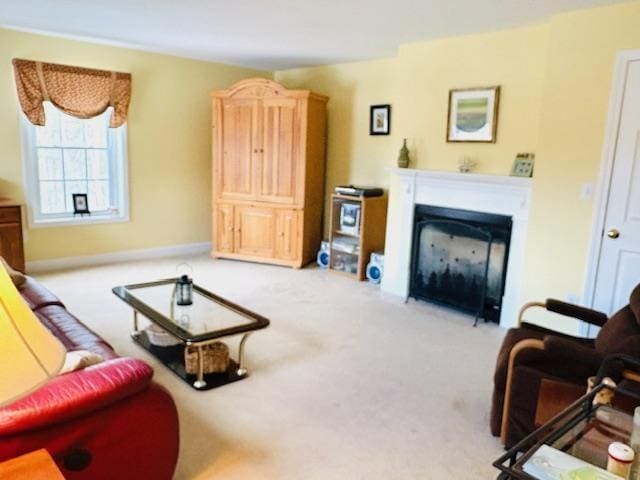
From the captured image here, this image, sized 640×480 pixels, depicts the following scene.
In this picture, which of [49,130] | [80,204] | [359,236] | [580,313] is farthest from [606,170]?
[49,130]

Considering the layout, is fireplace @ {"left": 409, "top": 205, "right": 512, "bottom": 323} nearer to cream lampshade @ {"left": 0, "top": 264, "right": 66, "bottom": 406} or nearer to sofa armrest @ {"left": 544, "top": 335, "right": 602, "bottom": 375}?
sofa armrest @ {"left": 544, "top": 335, "right": 602, "bottom": 375}

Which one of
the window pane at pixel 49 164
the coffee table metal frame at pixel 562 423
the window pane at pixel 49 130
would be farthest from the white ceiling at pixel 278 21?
the coffee table metal frame at pixel 562 423

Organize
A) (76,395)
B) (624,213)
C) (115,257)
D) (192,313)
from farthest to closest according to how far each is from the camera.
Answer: (115,257) < (624,213) < (192,313) < (76,395)

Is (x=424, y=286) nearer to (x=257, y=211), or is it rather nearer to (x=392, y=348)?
(x=392, y=348)

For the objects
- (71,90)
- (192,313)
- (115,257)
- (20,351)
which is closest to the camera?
(20,351)

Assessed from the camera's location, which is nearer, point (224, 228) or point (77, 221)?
point (77, 221)

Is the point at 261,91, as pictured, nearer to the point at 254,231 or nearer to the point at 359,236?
the point at 254,231

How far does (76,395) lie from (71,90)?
4226 mm

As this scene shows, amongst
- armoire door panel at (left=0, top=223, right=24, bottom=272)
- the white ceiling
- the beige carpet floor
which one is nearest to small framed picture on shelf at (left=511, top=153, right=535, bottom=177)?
the white ceiling

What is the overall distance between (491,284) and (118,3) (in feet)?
11.9

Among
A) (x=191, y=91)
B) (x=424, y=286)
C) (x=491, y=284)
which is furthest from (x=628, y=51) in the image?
(x=191, y=91)

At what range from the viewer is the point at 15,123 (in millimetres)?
4703

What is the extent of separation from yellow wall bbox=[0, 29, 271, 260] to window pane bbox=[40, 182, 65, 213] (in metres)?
0.20

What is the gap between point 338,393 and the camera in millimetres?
2816
